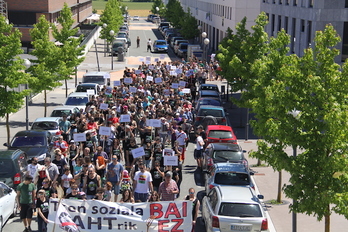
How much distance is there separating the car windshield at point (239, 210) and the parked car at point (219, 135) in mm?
9544

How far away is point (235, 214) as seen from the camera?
14.3m

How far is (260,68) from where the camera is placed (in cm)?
2102

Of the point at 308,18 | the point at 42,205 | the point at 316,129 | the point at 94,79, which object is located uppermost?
the point at 308,18

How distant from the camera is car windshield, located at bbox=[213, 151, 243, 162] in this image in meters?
20.7

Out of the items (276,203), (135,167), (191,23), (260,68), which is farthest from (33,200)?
(191,23)

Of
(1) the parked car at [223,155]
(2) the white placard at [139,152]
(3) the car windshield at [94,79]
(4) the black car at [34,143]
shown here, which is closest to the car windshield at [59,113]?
(4) the black car at [34,143]

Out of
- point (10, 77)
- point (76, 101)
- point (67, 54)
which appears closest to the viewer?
point (10, 77)

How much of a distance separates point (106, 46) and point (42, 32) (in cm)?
4291

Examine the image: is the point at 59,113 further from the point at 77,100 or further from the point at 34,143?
the point at 34,143

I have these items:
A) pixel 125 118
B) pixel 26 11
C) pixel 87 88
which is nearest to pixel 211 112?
pixel 125 118

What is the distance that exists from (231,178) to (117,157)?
4120 millimetres

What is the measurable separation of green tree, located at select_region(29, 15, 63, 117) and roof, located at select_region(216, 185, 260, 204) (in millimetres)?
18529

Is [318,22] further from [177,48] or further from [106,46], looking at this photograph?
[106,46]

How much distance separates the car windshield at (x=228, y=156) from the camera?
20.7m
